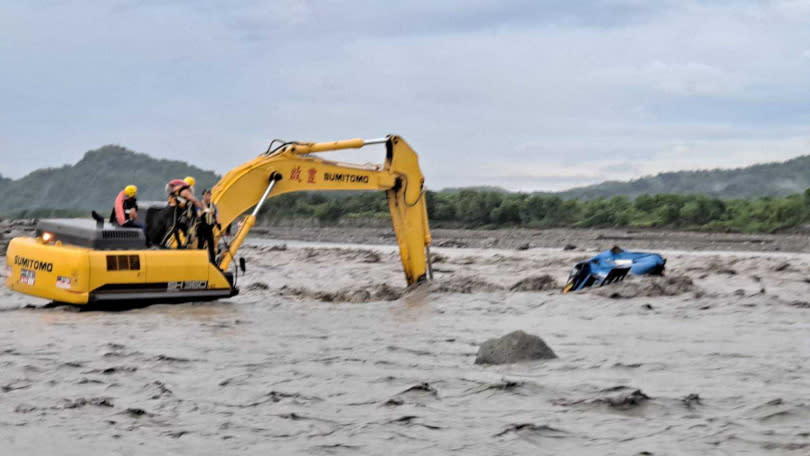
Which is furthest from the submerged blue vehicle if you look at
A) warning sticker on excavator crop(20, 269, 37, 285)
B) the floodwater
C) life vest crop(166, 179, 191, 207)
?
warning sticker on excavator crop(20, 269, 37, 285)

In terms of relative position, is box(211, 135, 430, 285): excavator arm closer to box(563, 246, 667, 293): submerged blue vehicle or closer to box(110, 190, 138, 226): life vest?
box(110, 190, 138, 226): life vest

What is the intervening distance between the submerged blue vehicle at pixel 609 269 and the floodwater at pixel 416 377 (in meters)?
0.56

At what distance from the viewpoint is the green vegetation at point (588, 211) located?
139 feet

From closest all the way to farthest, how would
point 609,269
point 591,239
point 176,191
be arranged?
point 176,191, point 609,269, point 591,239

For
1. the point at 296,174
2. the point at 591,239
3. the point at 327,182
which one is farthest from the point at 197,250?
the point at 591,239

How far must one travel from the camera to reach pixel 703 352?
1111cm

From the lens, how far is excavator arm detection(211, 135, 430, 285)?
57.7ft

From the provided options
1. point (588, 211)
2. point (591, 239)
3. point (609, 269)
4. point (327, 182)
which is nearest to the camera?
point (327, 182)

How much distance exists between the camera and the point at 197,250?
1648cm

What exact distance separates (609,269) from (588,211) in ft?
99.2

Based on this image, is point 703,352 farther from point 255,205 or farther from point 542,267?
point 542,267

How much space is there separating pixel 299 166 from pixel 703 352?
350 inches

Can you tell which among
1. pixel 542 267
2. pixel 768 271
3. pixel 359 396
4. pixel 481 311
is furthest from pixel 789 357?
pixel 542 267

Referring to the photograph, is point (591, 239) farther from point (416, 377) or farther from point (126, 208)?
point (416, 377)
